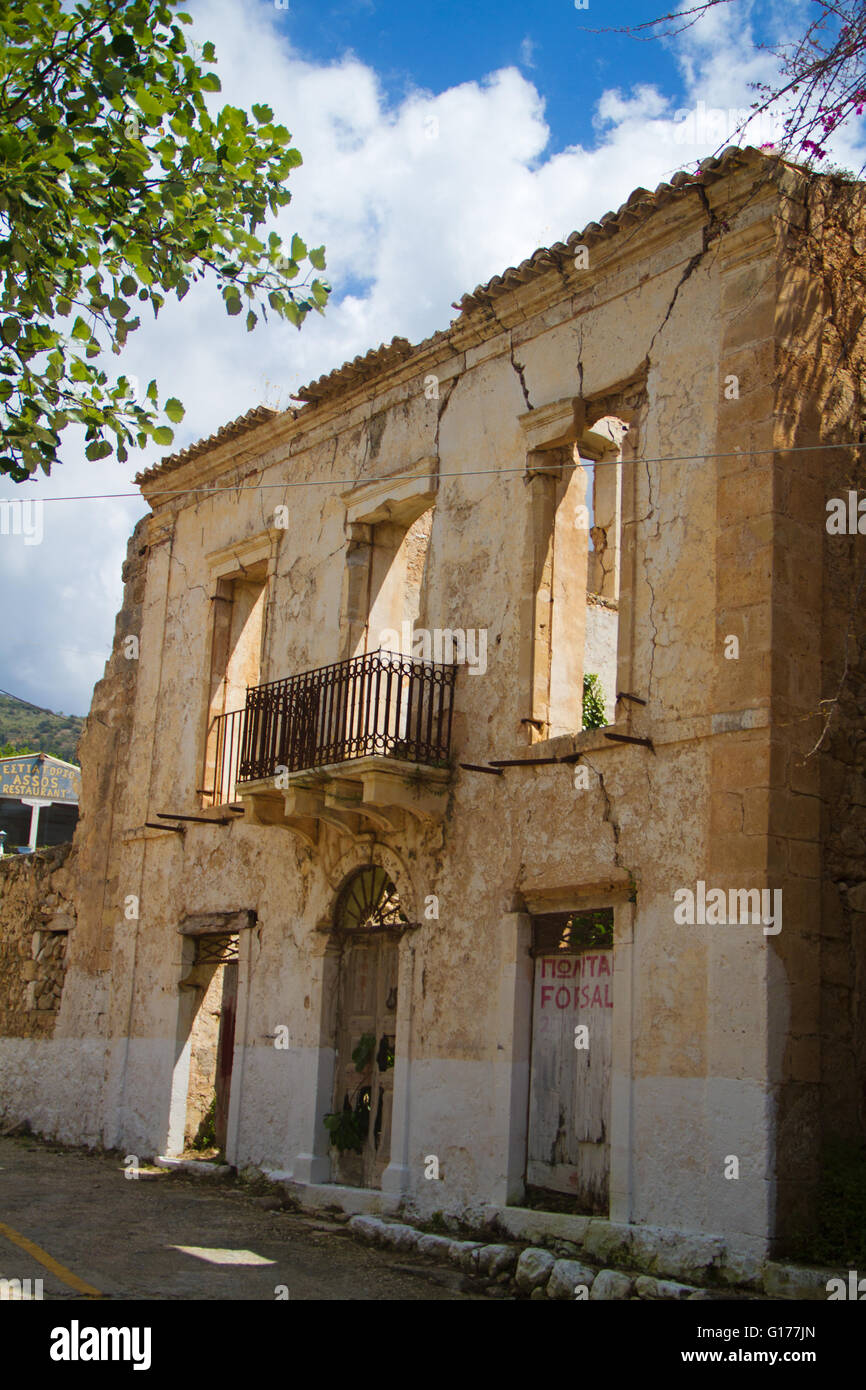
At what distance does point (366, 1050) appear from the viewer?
11891 millimetres

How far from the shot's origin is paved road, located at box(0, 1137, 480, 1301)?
8195mm

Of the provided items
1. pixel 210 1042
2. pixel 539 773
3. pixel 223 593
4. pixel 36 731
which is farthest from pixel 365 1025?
pixel 36 731

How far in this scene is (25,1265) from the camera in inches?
324

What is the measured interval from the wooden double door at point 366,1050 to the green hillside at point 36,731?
148 ft

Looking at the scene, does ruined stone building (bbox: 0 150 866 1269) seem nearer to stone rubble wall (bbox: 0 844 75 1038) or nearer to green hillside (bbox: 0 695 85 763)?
stone rubble wall (bbox: 0 844 75 1038)

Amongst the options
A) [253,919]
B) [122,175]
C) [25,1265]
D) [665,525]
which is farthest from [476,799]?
[122,175]

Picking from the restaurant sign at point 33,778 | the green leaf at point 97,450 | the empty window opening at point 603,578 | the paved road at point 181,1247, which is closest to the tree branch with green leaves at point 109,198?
the green leaf at point 97,450

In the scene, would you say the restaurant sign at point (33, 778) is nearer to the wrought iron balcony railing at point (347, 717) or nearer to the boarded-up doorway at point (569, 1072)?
the wrought iron balcony railing at point (347, 717)

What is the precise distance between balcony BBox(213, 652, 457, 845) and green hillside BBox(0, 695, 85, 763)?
44.7 m

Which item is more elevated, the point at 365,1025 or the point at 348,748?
the point at 348,748

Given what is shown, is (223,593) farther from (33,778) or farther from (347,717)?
(33,778)

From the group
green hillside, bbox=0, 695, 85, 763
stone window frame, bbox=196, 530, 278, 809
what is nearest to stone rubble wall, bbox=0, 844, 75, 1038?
stone window frame, bbox=196, 530, 278, 809

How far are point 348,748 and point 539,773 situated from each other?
175cm

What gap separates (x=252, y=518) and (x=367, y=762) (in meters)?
4.94
